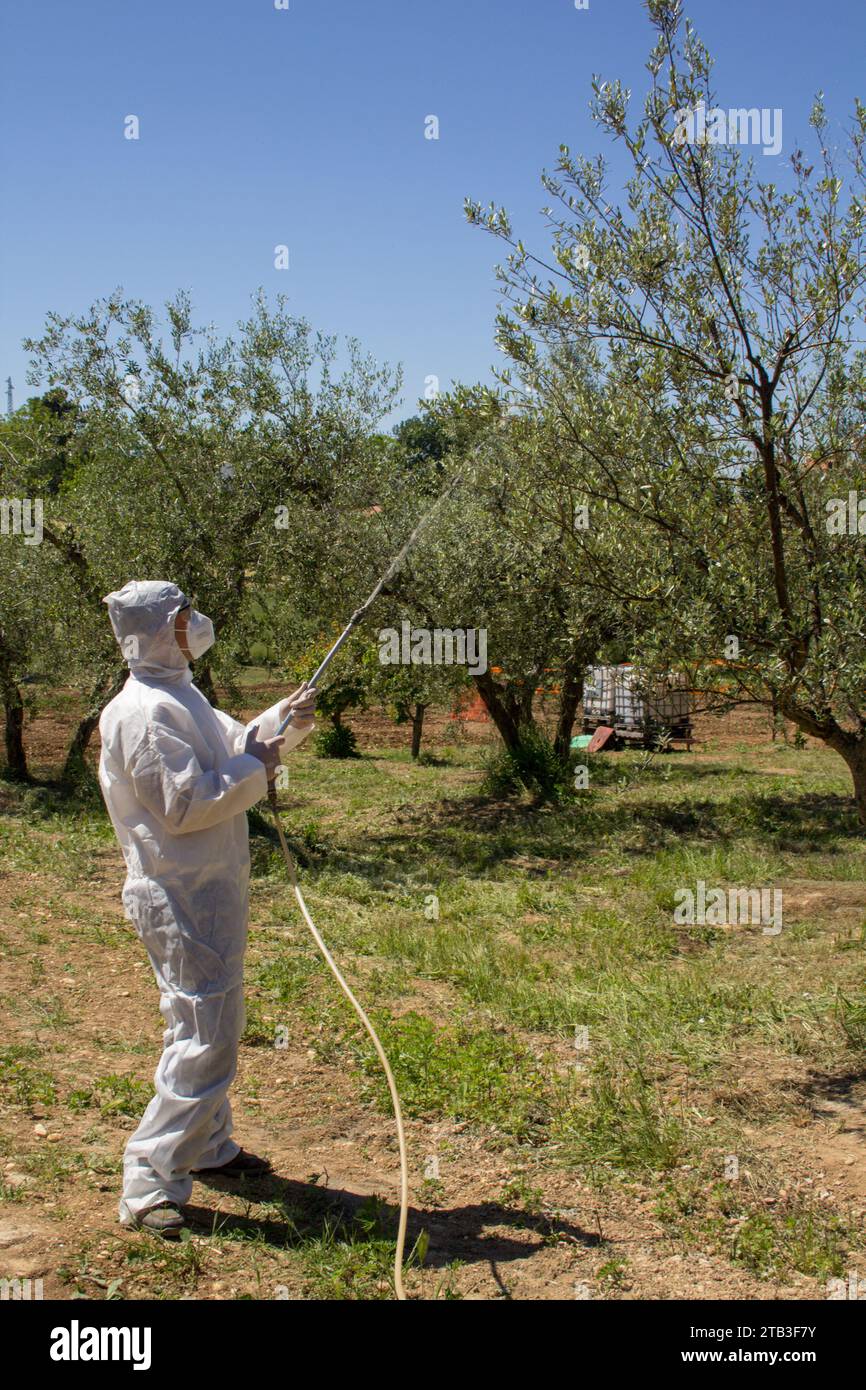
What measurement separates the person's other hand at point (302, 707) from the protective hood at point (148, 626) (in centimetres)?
51

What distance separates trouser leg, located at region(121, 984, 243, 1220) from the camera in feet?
13.6

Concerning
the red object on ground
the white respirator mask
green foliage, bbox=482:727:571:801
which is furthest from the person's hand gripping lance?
the red object on ground

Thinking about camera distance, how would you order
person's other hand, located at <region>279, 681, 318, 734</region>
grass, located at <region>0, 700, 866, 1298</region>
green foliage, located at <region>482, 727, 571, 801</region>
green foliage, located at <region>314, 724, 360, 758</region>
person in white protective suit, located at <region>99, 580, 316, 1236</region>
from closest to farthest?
person in white protective suit, located at <region>99, 580, 316, 1236</region>
grass, located at <region>0, 700, 866, 1298</region>
person's other hand, located at <region>279, 681, 318, 734</region>
green foliage, located at <region>482, 727, 571, 801</region>
green foliage, located at <region>314, 724, 360, 758</region>

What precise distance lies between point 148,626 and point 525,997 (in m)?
3.86

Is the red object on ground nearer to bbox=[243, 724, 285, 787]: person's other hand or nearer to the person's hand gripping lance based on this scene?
the person's hand gripping lance

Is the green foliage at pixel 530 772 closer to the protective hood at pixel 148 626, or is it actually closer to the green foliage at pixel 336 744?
the green foliage at pixel 336 744

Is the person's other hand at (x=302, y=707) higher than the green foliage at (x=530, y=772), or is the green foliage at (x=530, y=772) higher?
the person's other hand at (x=302, y=707)

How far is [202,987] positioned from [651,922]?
550cm

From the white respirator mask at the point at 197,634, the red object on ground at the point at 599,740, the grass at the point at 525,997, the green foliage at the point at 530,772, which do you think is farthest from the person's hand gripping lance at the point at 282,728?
the red object on ground at the point at 599,740

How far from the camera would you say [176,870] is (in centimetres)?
424

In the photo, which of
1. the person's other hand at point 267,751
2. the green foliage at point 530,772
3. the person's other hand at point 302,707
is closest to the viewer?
the person's other hand at point 267,751

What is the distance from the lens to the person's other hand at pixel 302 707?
4.54 meters
